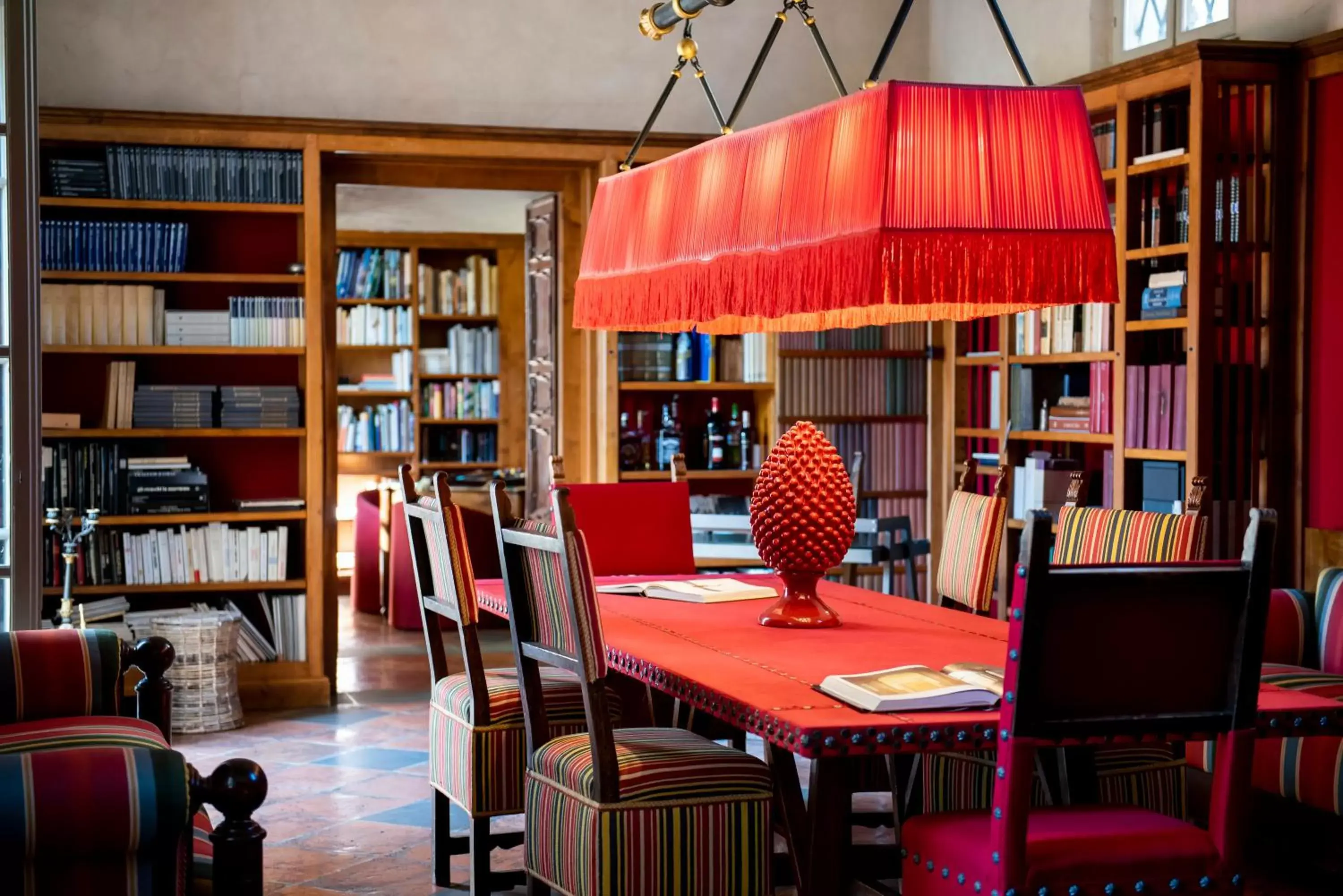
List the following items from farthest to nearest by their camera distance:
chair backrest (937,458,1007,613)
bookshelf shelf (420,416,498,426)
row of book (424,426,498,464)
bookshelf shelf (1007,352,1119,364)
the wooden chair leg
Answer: row of book (424,426,498,464) < bookshelf shelf (420,416,498,426) < bookshelf shelf (1007,352,1119,364) < chair backrest (937,458,1007,613) < the wooden chair leg

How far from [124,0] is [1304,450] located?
15.7 ft

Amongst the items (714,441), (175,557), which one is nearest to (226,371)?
(175,557)

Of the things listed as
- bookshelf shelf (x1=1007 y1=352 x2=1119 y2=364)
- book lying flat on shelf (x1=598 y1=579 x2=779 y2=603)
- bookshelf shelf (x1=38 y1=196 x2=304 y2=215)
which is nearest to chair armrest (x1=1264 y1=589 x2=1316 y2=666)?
bookshelf shelf (x1=1007 y1=352 x2=1119 y2=364)

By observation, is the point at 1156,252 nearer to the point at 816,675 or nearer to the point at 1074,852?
the point at 816,675

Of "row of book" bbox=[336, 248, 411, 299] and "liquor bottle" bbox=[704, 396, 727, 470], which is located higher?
"row of book" bbox=[336, 248, 411, 299]

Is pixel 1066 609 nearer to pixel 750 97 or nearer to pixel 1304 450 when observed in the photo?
pixel 1304 450

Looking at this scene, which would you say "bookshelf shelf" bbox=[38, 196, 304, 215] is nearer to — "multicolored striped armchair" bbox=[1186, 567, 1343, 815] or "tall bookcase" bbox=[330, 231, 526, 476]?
"multicolored striped armchair" bbox=[1186, 567, 1343, 815]

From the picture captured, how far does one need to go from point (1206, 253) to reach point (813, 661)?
2778mm

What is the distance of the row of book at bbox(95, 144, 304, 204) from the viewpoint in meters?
6.04

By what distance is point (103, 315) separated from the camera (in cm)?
607

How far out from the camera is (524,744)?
12.0 ft

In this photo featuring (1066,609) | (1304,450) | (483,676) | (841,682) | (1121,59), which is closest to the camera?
(1066,609)

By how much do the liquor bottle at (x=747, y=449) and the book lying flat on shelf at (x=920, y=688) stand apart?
4.19m

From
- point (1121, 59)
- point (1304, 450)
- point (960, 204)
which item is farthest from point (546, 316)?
point (960, 204)
